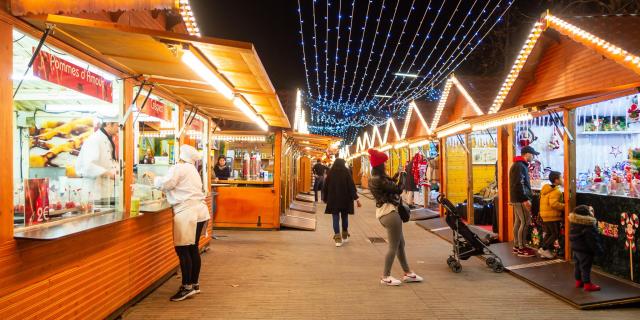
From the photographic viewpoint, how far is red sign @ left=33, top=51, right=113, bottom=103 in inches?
179

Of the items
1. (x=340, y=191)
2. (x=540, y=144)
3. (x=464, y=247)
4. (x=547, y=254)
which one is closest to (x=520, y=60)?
(x=540, y=144)

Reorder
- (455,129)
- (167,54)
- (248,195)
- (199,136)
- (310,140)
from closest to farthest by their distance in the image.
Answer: (167,54) < (199,136) < (455,129) < (248,195) < (310,140)

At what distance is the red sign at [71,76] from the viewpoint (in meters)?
4.55

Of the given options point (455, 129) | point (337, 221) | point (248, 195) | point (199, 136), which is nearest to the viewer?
point (199, 136)

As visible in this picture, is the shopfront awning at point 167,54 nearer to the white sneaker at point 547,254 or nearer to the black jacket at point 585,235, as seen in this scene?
the black jacket at point 585,235

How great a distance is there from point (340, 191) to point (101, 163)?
577 cm

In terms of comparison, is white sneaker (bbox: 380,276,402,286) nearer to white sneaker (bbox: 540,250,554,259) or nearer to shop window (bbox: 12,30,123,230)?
white sneaker (bbox: 540,250,554,259)

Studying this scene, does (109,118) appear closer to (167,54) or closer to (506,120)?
(167,54)

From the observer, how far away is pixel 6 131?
12.2 ft

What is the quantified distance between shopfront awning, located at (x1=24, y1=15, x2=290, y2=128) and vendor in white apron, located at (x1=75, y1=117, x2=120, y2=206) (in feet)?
2.63

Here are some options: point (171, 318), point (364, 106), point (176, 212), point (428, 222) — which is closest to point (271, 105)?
point (176, 212)

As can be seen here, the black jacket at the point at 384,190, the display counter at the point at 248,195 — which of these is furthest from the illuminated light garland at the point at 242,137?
the black jacket at the point at 384,190

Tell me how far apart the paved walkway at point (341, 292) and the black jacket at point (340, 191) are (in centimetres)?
101

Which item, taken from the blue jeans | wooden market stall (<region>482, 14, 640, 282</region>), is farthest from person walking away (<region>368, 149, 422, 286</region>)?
the blue jeans
